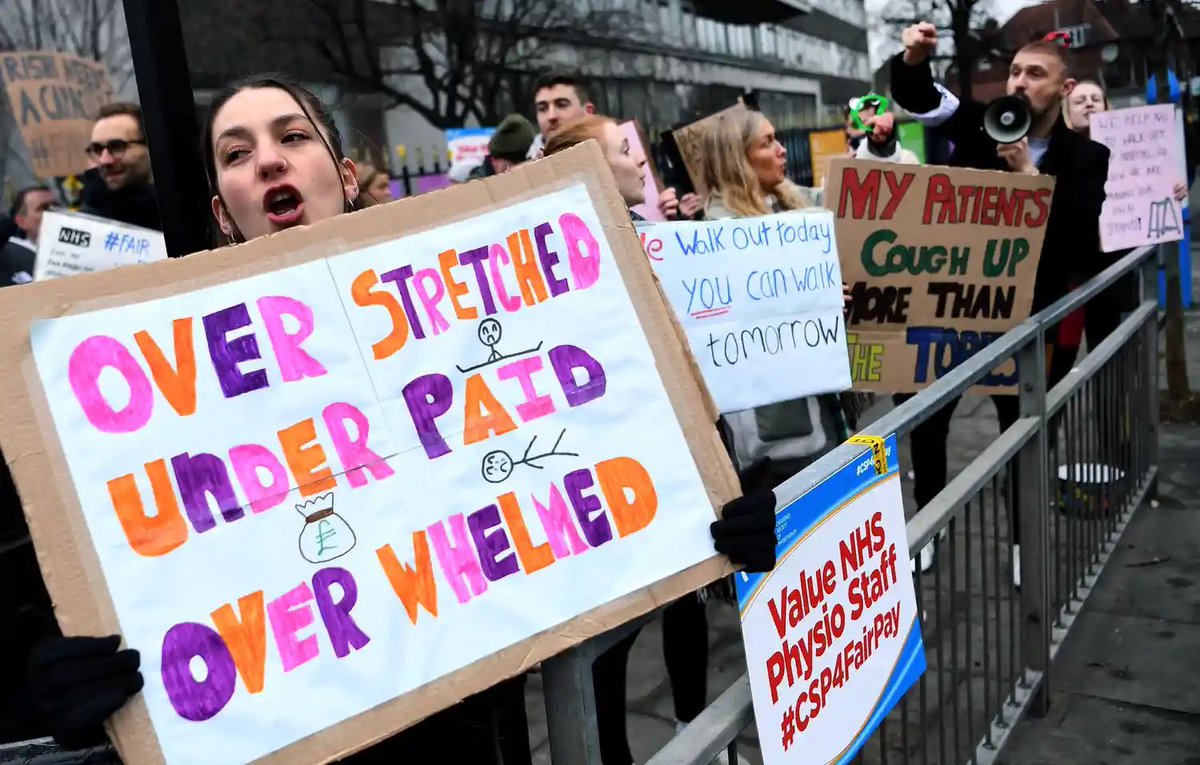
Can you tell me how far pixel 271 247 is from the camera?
1.32m

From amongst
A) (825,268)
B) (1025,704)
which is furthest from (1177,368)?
(825,268)

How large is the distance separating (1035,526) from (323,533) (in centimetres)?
267

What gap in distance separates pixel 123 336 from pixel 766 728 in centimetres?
112

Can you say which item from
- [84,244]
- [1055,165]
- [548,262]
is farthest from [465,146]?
[548,262]

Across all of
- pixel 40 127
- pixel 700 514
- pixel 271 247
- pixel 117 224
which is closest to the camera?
pixel 271 247

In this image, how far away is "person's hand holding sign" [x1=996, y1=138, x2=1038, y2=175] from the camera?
13.2 ft

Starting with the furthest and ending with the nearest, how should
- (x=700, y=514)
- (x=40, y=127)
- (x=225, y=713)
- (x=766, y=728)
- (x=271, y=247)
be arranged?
1. (x=40, y=127)
2. (x=766, y=728)
3. (x=700, y=514)
4. (x=271, y=247)
5. (x=225, y=713)

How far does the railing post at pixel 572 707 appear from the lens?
1.40 metres

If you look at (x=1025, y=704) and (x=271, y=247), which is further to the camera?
(x=1025, y=704)

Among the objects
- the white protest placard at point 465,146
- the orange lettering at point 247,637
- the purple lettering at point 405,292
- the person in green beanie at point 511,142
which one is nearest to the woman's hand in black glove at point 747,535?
the purple lettering at point 405,292

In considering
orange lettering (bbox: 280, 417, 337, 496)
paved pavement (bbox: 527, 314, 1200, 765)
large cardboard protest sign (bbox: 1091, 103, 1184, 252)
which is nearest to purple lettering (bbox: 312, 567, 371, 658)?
orange lettering (bbox: 280, 417, 337, 496)

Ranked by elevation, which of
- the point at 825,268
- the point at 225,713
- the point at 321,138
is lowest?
the point at 225,713

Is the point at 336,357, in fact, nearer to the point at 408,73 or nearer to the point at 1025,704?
the point at 1025,704

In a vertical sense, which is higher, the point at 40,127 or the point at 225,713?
the point at 40,127
